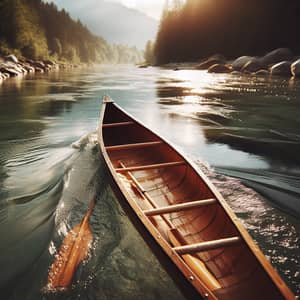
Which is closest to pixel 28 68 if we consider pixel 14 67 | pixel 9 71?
pixel 14 67

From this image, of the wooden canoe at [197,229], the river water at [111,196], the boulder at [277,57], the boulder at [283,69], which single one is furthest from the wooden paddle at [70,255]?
the boulder at [277,57]

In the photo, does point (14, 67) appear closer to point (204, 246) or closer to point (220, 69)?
point (220, 69)

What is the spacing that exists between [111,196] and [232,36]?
58.6 metres

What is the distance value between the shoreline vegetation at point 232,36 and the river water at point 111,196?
2342 centimetres

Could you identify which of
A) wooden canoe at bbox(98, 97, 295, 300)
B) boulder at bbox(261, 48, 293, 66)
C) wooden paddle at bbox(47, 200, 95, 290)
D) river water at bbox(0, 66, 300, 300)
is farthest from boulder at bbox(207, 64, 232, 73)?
wooden paddle at bbox(47, 200, 95, 290)

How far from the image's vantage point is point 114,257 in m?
3.29

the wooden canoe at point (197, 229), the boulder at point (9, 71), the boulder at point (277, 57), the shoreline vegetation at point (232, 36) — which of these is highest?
the shoreline vegetation at point (232, 36)

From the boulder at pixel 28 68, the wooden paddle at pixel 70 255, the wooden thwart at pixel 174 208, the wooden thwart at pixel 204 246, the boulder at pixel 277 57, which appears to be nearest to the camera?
the wooden thwart at pixel 204 246

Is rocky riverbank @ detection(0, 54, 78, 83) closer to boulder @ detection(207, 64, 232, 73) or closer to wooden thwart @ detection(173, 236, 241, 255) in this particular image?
boulder @ detection(207, 64, 232, 73)

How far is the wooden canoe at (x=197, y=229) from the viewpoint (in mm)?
2254

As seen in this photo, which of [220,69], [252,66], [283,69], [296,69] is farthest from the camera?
[220,69]

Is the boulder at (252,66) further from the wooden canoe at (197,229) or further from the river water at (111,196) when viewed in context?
the wooden canoe at (197,229)

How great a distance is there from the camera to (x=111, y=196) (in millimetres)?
4730

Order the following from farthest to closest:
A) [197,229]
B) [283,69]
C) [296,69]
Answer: [283,69], [296,69], [197,229]
